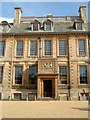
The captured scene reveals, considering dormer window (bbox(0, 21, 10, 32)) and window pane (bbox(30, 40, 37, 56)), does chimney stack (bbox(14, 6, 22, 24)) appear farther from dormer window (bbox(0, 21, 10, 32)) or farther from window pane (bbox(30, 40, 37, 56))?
window pane (bbox(30, 40, 37, 56))

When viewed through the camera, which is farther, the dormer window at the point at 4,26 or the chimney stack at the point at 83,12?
the chimney stack at the point at 83,12

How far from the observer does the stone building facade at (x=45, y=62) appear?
29.1 m

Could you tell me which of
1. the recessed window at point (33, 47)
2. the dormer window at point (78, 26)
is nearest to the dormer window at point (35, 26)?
the recessed window at point (33, 47)

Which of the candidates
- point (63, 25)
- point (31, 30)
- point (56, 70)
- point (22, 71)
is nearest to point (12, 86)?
point (22, 71)

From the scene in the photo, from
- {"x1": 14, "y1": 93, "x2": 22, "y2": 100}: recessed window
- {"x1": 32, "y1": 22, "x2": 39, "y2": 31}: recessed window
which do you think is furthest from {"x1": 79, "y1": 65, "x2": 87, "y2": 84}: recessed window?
{"x1": 32, "y1": 22, "x2": 39, "y2": 31}: recessed window

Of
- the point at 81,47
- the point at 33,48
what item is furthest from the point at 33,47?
the point at 81,47

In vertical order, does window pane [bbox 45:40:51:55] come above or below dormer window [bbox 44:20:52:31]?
below

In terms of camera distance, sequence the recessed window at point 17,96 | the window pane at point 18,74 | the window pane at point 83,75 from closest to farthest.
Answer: the recessed window at point 17,96 < the window pane at point 83,75 < the window pane at point 18,74

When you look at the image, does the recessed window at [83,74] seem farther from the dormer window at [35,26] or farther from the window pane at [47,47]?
the dormer window at [35,26]

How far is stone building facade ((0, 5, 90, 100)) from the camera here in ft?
95.6

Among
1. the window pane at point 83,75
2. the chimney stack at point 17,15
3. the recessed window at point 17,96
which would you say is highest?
the chimney stack at point 17,15

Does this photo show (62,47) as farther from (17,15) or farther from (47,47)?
(17,15)

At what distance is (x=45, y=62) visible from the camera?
95.8ft

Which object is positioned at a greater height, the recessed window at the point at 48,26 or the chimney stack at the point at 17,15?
the chimney stack at the point at 17,15
